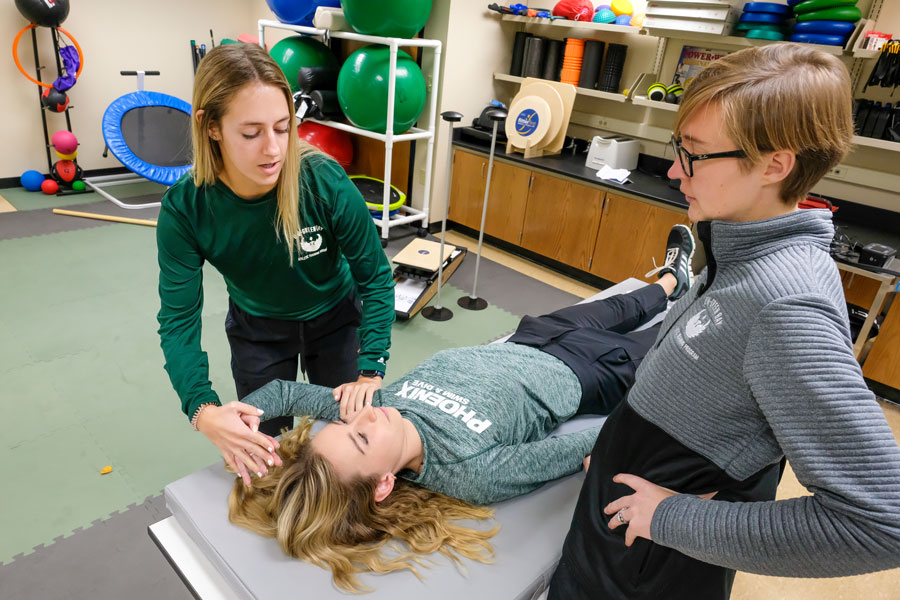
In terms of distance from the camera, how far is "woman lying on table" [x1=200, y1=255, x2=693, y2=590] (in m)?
1.24

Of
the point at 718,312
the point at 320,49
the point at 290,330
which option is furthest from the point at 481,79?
the point at 718,312

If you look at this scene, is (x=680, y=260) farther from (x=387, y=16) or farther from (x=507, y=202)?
(x=387, y=16)

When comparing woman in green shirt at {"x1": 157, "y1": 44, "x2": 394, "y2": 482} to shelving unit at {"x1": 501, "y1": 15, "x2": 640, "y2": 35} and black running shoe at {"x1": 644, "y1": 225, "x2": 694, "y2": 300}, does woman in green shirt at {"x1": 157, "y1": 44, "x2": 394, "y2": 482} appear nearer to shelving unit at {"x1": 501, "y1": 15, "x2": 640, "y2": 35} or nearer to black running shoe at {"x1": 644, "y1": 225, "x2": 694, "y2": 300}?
black running shoe at {"x1": 644, "y1": 225, "x2": 694, "y2": 300}

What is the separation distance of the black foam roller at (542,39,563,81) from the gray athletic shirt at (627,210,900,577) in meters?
3.83

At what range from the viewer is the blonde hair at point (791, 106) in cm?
71

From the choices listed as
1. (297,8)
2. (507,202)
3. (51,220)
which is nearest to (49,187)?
(51,220)

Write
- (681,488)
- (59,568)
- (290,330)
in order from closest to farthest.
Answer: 1. (681,488)
2. (290,330)
3. (59,568)

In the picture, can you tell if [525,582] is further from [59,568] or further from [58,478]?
[58,478]

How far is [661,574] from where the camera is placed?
1.01m

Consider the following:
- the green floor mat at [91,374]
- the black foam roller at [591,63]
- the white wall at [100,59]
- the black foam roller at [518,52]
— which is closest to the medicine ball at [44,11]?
the white wall at [100,59]

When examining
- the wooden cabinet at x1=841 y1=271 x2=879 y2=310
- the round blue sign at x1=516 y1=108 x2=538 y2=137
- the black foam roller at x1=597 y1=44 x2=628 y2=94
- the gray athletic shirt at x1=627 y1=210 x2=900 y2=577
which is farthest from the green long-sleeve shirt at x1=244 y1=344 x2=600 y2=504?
the black foam roller at x1=597 y1=44 x2=628 y2=94

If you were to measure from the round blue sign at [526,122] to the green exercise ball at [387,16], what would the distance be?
946 millimetres

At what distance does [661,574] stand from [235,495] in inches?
36.6

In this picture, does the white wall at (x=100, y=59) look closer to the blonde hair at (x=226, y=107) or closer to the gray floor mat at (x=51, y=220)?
the gray floor mat at (x=51, y=220)
